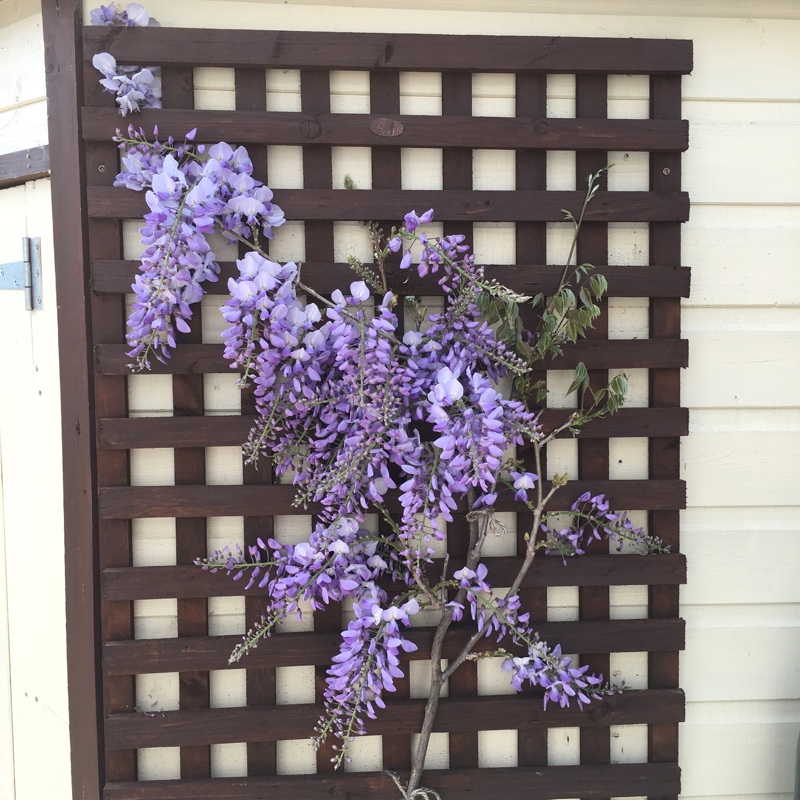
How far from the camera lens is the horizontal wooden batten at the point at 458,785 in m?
1.61

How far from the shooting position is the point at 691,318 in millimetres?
1685

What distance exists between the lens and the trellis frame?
61.5 inches

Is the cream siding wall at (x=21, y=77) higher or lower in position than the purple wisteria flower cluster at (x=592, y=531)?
higher

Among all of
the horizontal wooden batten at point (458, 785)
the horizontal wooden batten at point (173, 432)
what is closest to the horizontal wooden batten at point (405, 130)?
the horizontal wooden batten at point (173, 432)

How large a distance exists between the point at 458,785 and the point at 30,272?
1441 mm

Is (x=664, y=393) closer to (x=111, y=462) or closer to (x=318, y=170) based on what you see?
(x=318, y=170)

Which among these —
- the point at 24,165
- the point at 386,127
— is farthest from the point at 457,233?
the point at 24,165

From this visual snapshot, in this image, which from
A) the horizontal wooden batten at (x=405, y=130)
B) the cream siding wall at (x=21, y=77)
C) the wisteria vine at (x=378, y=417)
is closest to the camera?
the wisteria vine at (x=378, y=417)

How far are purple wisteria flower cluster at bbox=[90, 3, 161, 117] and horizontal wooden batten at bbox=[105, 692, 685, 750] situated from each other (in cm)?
123

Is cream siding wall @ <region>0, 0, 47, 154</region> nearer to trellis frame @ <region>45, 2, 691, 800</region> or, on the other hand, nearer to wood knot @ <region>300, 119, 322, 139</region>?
trellis frame @ <region>45, 2, 691, 800</region>

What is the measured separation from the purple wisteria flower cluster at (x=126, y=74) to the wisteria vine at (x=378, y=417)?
0.22 ft

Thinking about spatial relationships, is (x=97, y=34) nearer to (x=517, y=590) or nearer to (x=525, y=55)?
(x=525, y=55)

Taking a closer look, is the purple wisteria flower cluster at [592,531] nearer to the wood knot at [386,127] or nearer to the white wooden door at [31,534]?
the wood knot at [386,127]

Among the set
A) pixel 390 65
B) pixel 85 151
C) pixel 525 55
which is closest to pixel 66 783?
pixel 85 151
